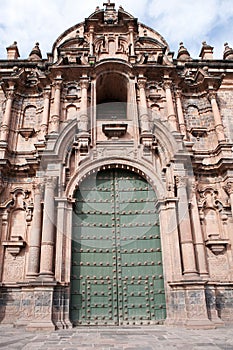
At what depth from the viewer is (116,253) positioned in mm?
9258

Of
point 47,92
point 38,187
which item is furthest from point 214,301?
point 47,92

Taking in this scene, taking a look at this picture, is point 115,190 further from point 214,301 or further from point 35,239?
point 214,301

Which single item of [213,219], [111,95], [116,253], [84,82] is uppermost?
[111,95]

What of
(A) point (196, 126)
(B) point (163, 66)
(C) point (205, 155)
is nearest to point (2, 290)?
(C) point (205, 155)

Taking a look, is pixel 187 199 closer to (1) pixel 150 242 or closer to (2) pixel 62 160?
(1) pixel 150 242

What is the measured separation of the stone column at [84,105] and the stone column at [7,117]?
106 inches

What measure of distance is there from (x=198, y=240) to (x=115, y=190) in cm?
310

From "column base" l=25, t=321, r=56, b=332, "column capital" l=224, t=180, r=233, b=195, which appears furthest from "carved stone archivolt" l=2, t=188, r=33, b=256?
"column capital" l=224, t=180, r=233, b=195

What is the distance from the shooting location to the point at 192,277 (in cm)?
820

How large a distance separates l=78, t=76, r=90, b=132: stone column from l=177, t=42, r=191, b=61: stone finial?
16.1 ft

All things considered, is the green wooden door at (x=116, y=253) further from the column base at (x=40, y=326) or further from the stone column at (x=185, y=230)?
the column base at (x=40, y=326)

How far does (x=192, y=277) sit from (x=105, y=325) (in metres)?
2.73

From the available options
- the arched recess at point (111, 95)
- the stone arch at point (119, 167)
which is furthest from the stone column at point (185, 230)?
the arched recess at point (111, 95)

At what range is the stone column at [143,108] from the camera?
10750mm
